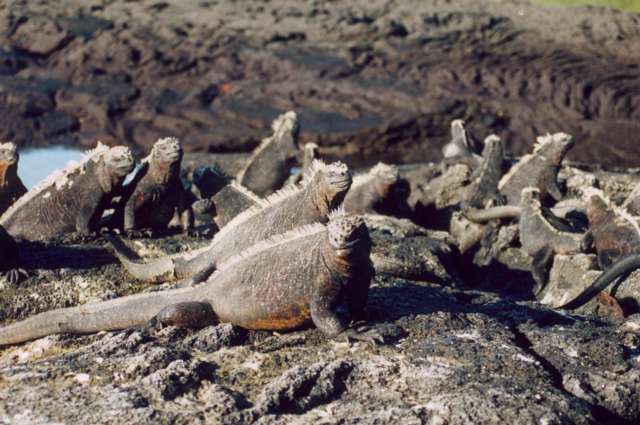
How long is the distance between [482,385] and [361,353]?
0.65m

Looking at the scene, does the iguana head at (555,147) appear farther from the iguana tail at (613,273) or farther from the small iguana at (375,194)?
the iguana tail at (613,273)

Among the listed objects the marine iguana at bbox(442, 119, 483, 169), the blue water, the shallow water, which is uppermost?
the shallow water

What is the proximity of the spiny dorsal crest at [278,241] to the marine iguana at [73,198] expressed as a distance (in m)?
2.38

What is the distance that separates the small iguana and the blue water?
7020mm

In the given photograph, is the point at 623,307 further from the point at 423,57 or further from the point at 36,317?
the point at 423,57

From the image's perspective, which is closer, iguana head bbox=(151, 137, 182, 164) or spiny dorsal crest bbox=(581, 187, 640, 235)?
iguana head bbox=(151, 137, 182, 164)

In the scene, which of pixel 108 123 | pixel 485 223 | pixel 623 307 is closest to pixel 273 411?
pixel 623 307

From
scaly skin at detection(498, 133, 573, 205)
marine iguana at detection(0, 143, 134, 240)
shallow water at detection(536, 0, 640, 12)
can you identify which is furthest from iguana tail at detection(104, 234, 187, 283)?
shallow water at detection(536, 0, 640, 12)

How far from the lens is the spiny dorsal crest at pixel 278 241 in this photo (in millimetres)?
5371

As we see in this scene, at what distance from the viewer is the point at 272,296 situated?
5234mm

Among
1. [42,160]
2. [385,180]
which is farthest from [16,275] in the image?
[42,160]

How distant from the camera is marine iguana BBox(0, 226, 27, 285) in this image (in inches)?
252

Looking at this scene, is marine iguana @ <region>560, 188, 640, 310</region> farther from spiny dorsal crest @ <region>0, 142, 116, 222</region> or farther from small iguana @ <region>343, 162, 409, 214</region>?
spiny dorsal crest @ <region>0, 142, 116, 222</region>

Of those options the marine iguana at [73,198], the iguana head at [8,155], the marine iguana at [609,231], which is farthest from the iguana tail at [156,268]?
the marine iguana at [609,231]
